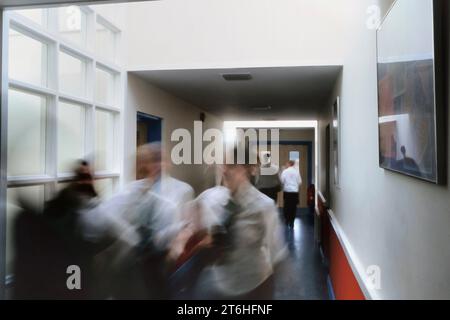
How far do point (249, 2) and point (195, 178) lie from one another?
12.3 feet

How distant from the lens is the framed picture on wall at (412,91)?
0.88 metres

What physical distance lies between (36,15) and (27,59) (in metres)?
0.31

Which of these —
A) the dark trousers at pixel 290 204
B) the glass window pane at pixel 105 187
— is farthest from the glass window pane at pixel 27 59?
the dark trousers at pixel 290 204

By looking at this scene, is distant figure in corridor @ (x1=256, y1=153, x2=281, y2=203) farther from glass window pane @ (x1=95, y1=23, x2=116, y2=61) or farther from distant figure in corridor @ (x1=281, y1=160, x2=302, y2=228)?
glass window pane @ (x1=95, y1=23, x2=116, y2=61)

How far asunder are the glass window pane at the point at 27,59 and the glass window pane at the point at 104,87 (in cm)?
76

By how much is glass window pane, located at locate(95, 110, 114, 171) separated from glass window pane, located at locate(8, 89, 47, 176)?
84cm

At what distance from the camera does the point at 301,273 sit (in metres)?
4.57

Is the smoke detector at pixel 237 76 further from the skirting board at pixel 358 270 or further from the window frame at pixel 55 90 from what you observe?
the skirting board at pixel 358 270

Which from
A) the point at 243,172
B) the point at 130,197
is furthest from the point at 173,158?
the point at 243,172

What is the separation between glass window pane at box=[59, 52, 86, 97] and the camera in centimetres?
279

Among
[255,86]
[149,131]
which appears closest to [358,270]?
[255,86]

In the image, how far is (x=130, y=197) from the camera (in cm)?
252

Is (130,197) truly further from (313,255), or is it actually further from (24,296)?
(313,255)

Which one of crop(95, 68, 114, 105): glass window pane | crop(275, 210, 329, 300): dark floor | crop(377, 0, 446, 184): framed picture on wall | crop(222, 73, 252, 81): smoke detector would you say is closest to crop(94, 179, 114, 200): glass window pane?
crop(95, 68, 114, 105): glass window pane
